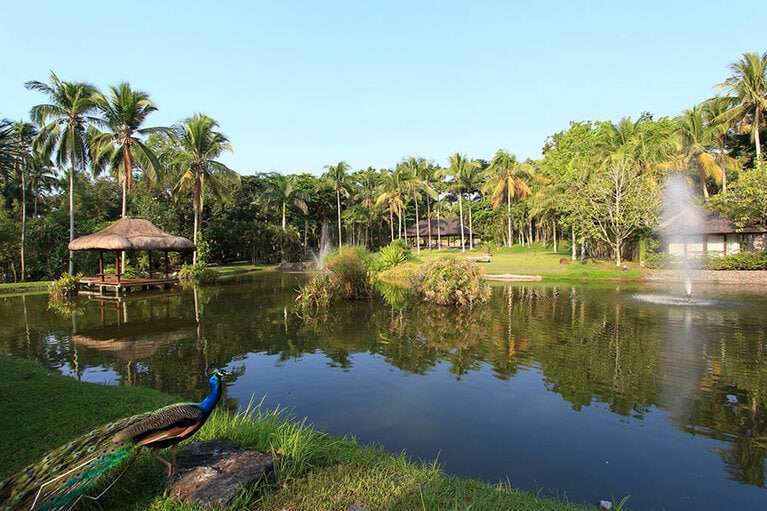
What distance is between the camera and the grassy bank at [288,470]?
3584 mm

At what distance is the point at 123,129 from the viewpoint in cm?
2628

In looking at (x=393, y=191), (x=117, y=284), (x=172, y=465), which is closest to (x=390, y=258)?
(x=117, y=284)

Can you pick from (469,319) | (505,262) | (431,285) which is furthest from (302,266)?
(469,319)

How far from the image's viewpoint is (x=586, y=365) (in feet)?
29.8

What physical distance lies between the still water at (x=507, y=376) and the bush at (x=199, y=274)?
10609 millimetres

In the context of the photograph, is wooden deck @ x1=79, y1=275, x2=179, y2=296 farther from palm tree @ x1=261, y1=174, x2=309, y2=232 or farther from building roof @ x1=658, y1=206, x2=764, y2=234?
building roof @ x1=658, y1=206, x2=764, y2=234

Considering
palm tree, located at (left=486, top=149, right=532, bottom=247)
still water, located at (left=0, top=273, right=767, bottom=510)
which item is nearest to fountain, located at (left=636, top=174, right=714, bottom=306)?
palm tree, located at (left=486, top=149, right=532, bottom=247)

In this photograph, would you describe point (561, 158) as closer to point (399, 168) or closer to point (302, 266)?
point (399, 168)

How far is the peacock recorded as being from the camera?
289 centimetres

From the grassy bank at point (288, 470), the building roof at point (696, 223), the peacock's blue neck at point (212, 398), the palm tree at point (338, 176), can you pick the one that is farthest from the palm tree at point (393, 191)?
the peacock's blue neck at point (212, 398)

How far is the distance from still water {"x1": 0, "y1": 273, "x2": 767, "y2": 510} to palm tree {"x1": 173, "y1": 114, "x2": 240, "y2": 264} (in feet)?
50.5

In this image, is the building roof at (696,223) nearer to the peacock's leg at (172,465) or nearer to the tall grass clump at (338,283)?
the tall grass clump at (338,283)

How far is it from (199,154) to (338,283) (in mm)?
19270

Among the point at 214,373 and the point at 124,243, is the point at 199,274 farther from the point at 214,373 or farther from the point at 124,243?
the point at 214,373
